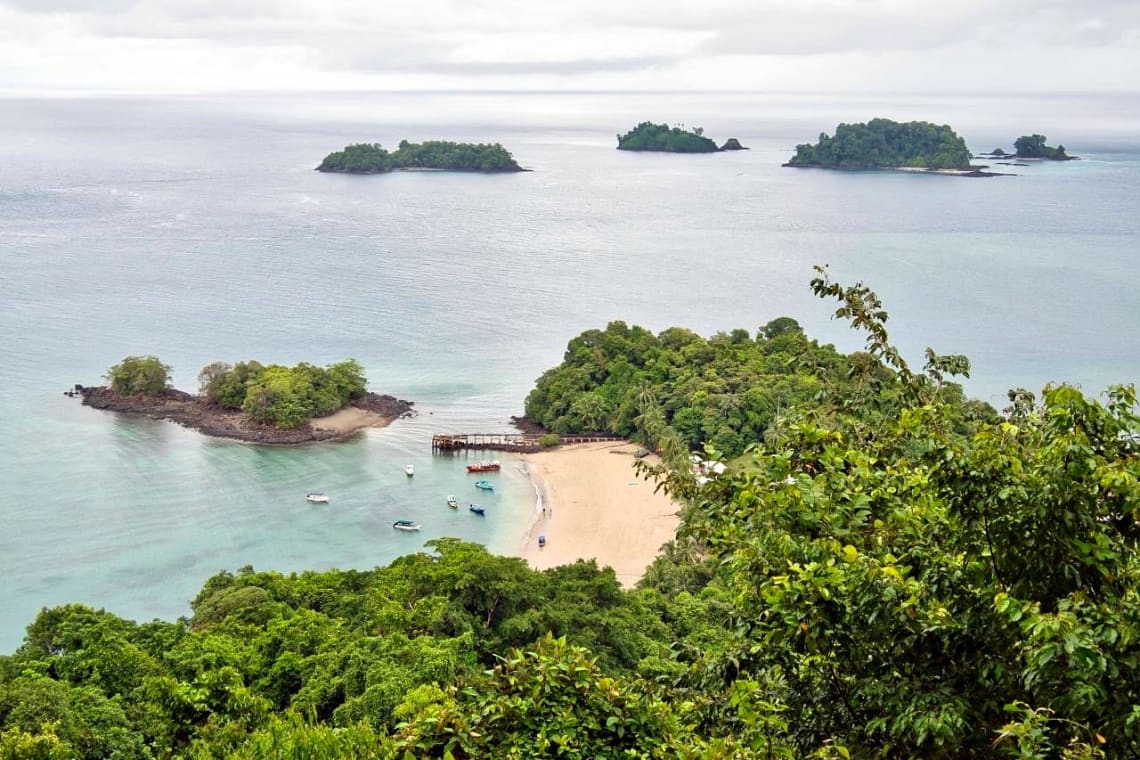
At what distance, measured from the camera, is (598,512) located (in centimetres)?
2780

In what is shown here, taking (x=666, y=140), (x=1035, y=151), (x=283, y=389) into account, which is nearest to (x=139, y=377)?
(x=283, y=389)

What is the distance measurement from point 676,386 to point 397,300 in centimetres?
2057

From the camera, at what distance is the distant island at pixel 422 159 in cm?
9944

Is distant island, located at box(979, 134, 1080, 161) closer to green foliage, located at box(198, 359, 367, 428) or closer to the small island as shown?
the small island

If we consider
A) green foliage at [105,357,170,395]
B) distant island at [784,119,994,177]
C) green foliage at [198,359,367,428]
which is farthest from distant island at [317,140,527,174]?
green foliage at [198,359,367,428]

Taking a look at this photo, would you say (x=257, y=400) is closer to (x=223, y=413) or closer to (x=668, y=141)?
(x=223, y=413)

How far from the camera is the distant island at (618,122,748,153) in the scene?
127 metres

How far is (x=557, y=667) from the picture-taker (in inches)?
252

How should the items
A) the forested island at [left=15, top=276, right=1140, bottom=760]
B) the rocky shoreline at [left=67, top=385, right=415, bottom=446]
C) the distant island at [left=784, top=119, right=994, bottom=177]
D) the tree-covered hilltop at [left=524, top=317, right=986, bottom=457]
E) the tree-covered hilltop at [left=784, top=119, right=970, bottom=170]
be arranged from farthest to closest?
the tree-covered hilltop at [left=784, top=119, right=970, bottom=170], the distant island at [left=784, top=119, right=994, bottom=177], the rocky shoreline at [left=67, top=385, right=415, bottom=446], the tree-covered hilltop at [left=524, top=317, right=986, bottom=457], the forested island at [left=15, top=276, right=1140, bottom=760]

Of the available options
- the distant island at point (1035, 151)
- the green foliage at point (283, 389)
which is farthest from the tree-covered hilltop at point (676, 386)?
the distant island at point (1035, 151)

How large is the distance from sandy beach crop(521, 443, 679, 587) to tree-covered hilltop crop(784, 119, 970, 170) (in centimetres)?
8635

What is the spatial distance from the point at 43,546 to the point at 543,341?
2251 centimetres

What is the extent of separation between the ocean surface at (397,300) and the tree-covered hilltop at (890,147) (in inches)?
183

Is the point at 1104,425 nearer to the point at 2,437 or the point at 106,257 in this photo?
the point at 2,437
